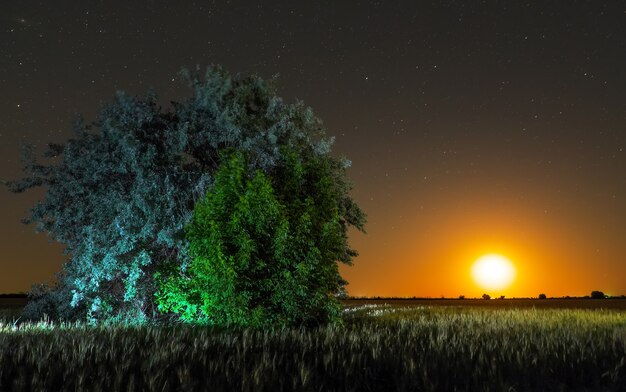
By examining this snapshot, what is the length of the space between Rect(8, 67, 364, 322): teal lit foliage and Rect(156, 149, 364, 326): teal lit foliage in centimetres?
248

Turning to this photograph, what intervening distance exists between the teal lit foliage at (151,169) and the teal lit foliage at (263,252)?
2481mm

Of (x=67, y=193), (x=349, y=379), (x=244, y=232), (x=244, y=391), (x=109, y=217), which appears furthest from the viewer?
(x=67, y=193)

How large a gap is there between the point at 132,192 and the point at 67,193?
5.59 meters

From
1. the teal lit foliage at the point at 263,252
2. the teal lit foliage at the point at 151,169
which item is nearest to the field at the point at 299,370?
the teal lit foliage at the point at 263,252

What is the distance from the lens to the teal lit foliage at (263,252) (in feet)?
66.8

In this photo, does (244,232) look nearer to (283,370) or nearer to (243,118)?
(243,118)

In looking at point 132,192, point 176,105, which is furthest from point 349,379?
point 176,105

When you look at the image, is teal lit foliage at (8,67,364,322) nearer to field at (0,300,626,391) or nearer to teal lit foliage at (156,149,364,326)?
teal lit foliage at (156,149,364,326)

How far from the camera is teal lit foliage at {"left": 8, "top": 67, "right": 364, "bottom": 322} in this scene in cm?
2467

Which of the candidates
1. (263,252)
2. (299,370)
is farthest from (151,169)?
(299,370)

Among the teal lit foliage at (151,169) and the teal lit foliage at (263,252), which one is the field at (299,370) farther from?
the teal lit foliage at (151,169)

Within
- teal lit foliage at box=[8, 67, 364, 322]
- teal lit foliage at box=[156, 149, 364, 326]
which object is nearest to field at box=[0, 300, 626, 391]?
teal lit foliage at box=[156, 149, 364, 326]

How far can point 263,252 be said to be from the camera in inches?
825

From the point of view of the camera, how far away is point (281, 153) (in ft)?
79.8
